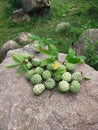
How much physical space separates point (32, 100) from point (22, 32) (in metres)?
3.73

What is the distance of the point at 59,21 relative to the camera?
834 centimetres

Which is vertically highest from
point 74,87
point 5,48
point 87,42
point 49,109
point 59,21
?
point 74,87

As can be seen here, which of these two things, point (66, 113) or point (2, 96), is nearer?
point (66, 113)

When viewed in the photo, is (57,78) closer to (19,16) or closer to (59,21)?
(59,21)

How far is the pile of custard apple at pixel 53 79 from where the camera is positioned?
4297mm

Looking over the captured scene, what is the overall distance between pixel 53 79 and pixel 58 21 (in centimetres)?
411

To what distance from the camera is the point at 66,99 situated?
4277mm

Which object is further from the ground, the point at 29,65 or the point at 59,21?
the point at 29,65

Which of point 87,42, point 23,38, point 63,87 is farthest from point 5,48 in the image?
point 63,87

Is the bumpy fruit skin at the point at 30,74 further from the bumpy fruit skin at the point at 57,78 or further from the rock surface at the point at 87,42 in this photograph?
the rock surface at the point at 87,42

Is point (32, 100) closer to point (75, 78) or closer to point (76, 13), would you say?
point (75, 78)

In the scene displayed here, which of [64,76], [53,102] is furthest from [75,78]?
[53,102]

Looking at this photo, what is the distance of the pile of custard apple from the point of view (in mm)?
4297

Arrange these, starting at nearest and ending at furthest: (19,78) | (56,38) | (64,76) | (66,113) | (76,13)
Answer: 1. (66,113)
2. (64,76)
3. (19,78)
4. (56,38)
5. (76,13)
